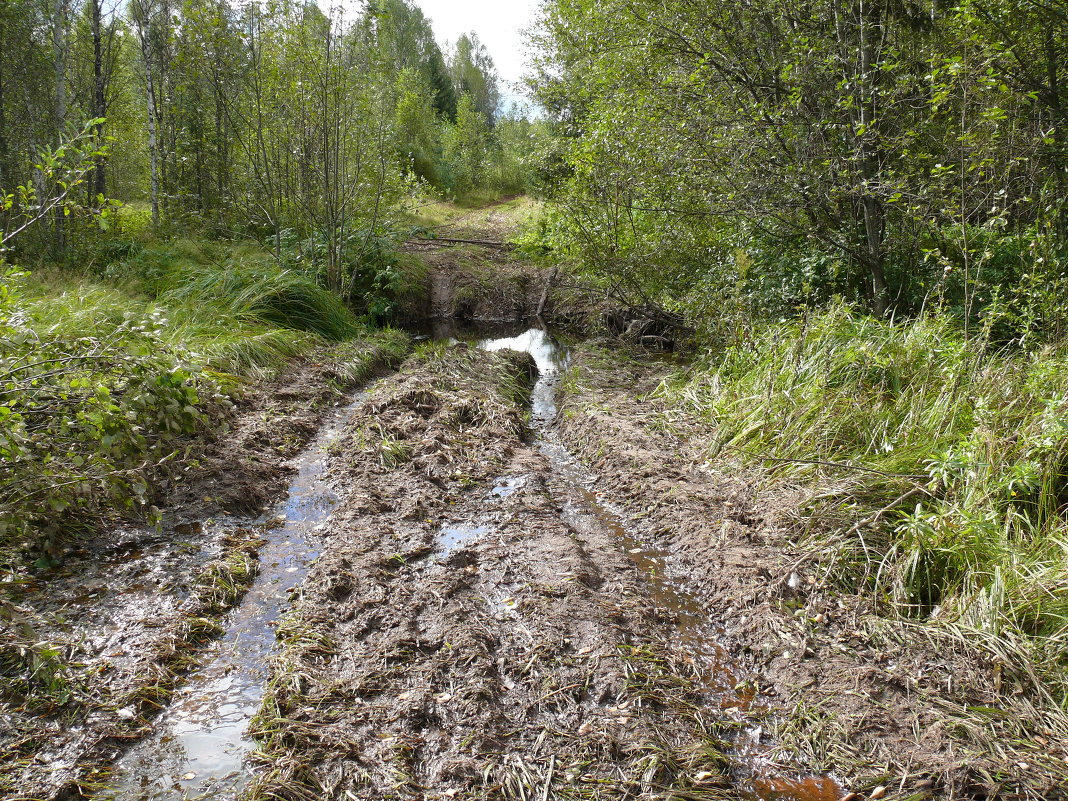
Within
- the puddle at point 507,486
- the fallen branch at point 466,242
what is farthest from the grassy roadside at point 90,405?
the fallen branch at point 466,242

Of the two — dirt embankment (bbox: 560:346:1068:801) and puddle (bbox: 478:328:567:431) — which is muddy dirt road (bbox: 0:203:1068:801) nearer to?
dirt embankment (bbox: 560:346:1068:801)

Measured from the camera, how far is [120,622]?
11.1ft

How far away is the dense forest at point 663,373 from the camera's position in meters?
2.92

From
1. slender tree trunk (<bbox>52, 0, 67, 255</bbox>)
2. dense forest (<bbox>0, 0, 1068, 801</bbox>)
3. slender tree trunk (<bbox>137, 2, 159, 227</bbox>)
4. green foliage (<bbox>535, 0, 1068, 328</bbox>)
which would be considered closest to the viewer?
dense forest (<bbox>0, 0, 1068, 801</bbox>)

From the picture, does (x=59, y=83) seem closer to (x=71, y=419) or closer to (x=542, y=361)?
(x=542, y=361)

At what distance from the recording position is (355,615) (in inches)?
143

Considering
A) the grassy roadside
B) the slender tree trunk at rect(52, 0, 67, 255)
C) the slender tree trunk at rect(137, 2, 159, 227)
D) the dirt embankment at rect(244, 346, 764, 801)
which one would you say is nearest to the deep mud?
the dirt embankment at rect(244, 346, 764, 801)

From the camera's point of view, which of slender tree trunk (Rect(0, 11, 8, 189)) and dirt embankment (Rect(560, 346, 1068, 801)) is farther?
slender tree trunk (Rect(0, 11, 8, 189))

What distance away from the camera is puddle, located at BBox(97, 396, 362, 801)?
254 cm

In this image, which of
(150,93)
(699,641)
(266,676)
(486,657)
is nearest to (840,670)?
(699,641)

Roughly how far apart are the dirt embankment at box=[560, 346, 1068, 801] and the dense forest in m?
0.02

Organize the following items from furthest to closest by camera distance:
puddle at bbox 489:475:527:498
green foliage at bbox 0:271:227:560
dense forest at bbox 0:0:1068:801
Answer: puddle at bbox 489:475:527:498
green foliage at bbox 0:271:227:560
dense forest at bbox 0:0:1068:801

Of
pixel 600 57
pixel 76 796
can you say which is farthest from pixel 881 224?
pixel 76 796

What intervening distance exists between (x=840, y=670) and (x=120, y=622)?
366 centimetres
